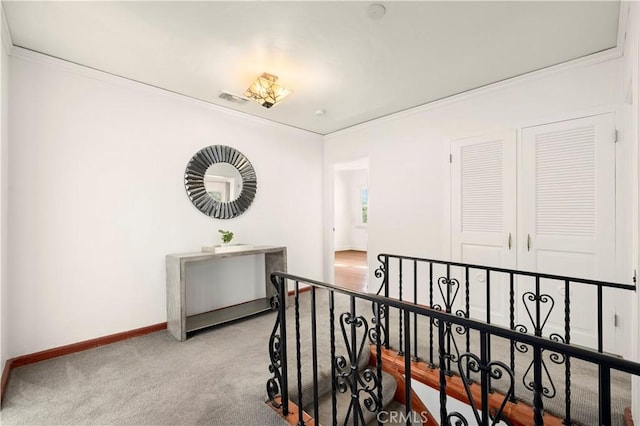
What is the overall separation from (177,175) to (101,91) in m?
1.00

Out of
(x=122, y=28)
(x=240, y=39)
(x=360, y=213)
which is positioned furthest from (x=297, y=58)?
(x=360, y=213)

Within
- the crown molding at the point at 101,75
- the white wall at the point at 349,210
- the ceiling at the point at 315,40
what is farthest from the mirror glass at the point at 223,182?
the white wall at the point at 349,210

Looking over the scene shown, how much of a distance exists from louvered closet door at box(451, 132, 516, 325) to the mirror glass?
2635 mm

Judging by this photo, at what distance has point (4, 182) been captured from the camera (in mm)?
2254

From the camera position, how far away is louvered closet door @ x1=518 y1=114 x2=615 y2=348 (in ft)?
8.32

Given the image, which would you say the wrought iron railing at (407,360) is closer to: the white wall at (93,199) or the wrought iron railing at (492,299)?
the wrought iron railing at (492,299)

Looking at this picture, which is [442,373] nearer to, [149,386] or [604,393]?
[604,393]

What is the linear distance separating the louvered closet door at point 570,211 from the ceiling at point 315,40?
28.0 inches

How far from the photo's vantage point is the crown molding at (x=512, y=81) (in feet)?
8.29

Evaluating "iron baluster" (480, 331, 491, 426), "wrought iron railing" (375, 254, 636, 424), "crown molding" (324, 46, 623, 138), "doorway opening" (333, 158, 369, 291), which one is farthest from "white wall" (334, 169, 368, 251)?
"iron baluster" (480, 331, 491, 426)

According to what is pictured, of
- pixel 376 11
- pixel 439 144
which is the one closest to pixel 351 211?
pixel 439 144

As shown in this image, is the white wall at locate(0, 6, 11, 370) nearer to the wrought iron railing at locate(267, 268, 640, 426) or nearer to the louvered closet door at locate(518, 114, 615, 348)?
the wrought iron railing at locate(267, 268, 640, 426)

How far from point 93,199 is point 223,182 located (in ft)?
4.31

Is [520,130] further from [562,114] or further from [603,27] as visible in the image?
[603,27]
